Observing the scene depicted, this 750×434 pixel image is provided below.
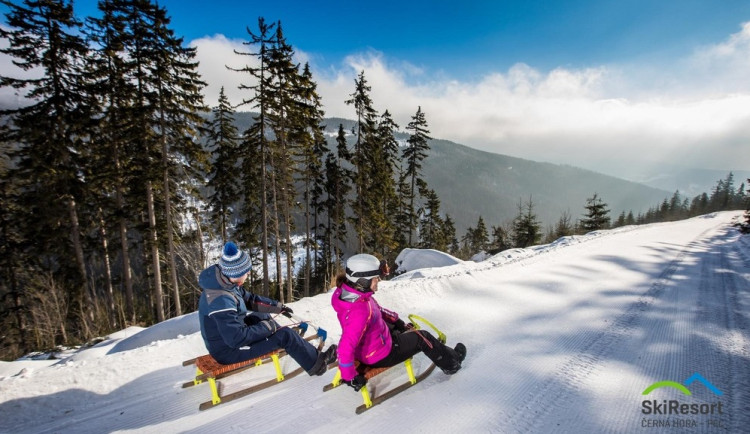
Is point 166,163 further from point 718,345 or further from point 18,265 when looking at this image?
point 718,345

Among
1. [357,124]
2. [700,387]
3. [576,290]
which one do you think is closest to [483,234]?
[357,124]

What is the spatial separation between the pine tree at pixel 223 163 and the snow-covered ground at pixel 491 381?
17201 millimetres

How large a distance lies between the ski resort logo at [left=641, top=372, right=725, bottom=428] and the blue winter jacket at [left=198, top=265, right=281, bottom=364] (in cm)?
468

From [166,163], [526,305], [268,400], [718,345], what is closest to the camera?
[268,400]

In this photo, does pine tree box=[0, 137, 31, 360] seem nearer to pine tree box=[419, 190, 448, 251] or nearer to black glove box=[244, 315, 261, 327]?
black glove box=[244, 315, 261, 327]

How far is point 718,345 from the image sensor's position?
466 centimetres

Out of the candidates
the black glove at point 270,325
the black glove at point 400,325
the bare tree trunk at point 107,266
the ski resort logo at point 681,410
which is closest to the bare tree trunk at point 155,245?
the bare tree trunk at point 107,266

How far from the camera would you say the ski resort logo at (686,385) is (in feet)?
11.9

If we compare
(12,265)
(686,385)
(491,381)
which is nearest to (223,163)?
(12,265)

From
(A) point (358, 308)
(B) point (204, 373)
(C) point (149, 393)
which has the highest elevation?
(A) point (358, 308)

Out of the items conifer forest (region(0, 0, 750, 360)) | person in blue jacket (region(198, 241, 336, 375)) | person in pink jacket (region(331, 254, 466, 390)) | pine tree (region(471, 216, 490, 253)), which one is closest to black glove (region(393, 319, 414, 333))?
person in pink jacket (region(331, 254, 466, 390))

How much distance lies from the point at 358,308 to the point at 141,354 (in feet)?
12.9

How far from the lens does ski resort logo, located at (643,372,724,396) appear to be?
3.63 meters

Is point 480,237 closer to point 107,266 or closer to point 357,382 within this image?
point 107,266
